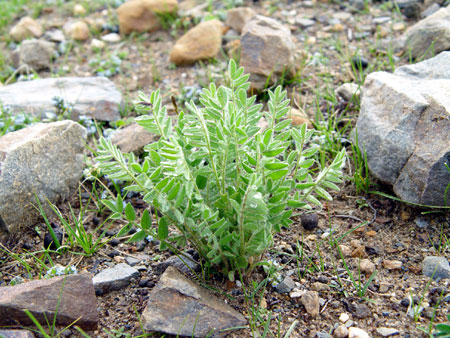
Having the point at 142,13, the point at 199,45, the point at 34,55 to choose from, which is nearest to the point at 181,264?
the point at 199,45

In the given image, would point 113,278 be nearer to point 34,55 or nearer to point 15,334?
point 15,334

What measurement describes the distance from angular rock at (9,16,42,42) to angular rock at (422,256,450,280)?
15.8ft

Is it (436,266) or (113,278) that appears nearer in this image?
(436,266)

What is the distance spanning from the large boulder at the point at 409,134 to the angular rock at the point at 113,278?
148 cm

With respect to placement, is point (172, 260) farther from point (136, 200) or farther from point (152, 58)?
point (152, 58)

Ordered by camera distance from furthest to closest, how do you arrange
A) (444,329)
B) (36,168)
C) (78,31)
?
(78,31) → (36,168) → (444,329)

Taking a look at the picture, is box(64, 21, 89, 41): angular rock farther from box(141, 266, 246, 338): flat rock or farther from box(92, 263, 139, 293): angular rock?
box(141, 266, 246, 338): flat rock

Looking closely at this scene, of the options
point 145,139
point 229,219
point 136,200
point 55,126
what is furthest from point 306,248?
point 55,126

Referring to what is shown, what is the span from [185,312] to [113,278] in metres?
0.54

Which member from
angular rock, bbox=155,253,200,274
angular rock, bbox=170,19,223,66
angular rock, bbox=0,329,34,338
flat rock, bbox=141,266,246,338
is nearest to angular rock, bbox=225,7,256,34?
angular rock, bbox=170,19,223,66

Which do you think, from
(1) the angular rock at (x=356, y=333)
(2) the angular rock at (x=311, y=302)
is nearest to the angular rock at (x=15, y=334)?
(2) the angular rock at (x=311, y=302)

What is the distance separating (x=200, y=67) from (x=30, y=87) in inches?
59.0

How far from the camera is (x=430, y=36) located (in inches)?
153

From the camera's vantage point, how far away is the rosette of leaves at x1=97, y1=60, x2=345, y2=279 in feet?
6.75
